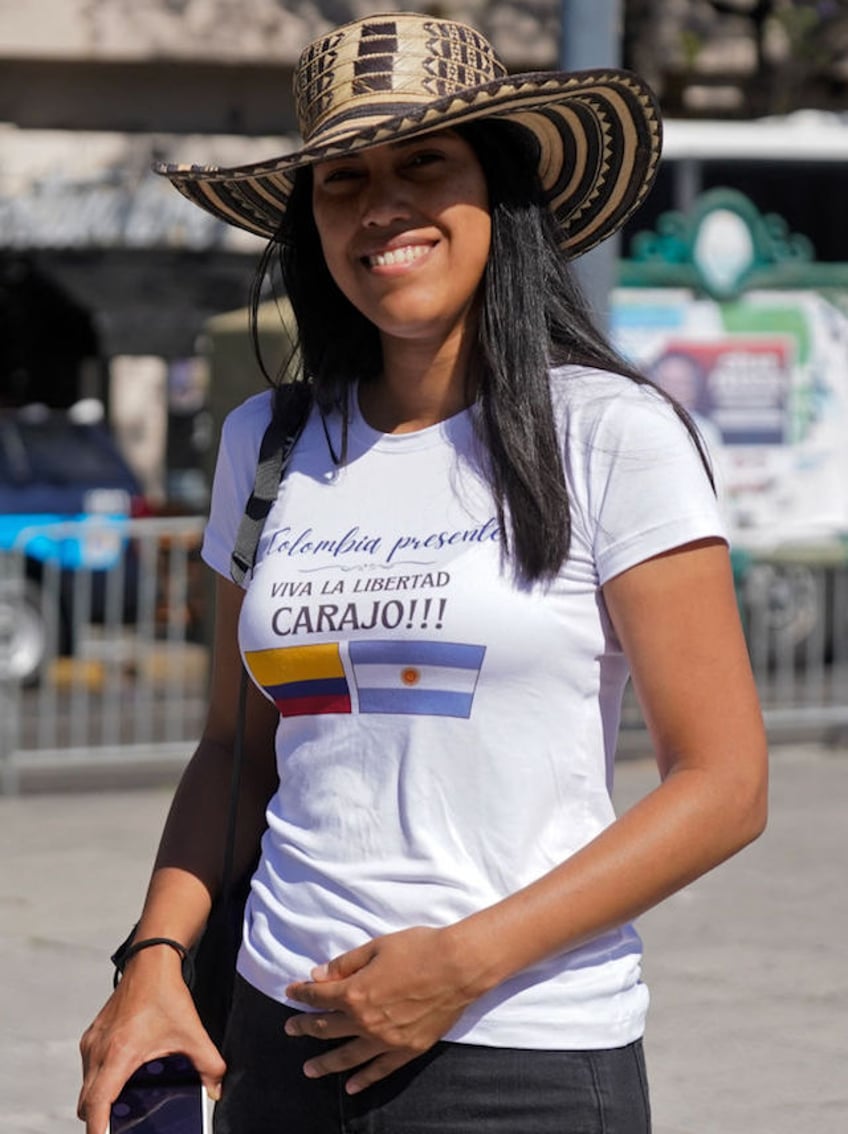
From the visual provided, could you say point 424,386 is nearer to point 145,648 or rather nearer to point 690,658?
point 690,658

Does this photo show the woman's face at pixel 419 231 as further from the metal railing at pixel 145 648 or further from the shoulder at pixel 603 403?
the metal railing at pixel 145 648

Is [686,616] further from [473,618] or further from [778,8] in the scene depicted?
[778,8]

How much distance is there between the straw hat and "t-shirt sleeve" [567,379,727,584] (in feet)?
1.01

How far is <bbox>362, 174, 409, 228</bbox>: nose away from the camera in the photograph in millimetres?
2350

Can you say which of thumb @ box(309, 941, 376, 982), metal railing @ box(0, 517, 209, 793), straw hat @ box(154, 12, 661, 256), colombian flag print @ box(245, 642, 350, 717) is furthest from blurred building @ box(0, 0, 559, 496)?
thumb @ box(309, 941, 376, 982)

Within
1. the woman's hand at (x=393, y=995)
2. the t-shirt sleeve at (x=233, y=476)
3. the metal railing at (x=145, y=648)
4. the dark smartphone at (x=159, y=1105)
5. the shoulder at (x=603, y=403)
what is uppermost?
the shoulder at (x=603, y=403)

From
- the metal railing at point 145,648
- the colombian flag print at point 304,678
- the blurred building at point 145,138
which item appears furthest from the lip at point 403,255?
the blurred building at point 145,138

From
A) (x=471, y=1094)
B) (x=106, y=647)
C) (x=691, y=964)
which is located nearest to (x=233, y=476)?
(x=471, y=1094)

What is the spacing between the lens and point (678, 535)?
7.11 ft

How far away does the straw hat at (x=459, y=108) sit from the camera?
7.49 feet

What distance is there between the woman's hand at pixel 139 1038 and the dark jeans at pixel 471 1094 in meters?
0.08

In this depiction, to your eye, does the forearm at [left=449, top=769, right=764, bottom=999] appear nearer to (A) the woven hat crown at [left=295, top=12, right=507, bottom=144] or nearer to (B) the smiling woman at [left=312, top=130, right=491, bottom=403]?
(B) the smiling woman at [left=312, top=130, right=491, bottom=403]

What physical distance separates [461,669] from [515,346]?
0.36 meters

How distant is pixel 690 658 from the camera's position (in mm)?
2164
